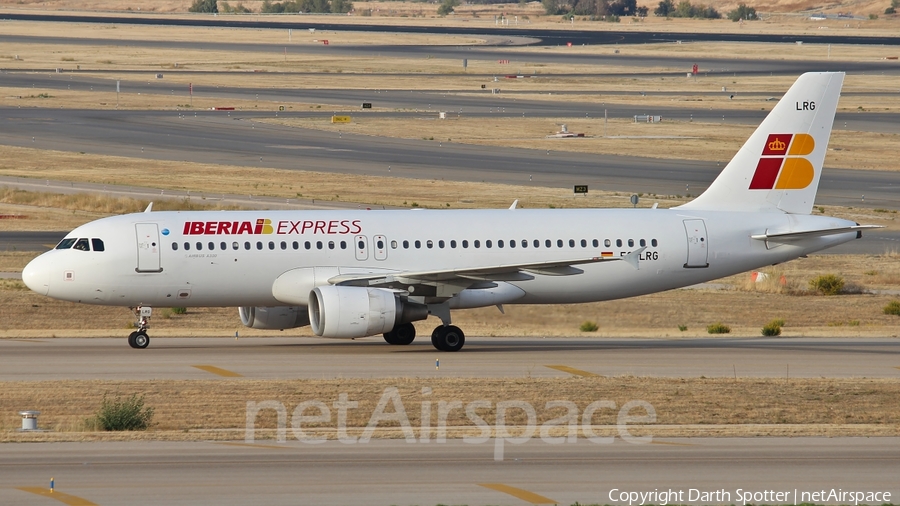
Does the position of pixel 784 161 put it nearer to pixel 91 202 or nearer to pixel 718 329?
pixel 718 329

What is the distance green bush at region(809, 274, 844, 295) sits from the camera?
A: 52.0m

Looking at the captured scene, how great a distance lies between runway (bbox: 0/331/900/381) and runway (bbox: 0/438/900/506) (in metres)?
8.96

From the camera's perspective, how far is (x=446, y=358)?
35.7 meters

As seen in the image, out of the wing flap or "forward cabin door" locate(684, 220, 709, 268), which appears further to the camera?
"forward cabin door" locate(684, 220, 709, 268)

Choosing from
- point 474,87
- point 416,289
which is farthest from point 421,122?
point 416,289

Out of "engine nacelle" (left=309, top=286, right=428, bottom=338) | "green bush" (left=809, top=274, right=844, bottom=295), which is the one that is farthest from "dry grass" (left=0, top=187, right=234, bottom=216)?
"engine nacelle" (left=309, top=286, right=428, bottom=338)

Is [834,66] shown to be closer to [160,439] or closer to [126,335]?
[126,335]

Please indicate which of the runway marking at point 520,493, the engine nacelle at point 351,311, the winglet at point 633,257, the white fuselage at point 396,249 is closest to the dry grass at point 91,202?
the white fuselage at point 396,249

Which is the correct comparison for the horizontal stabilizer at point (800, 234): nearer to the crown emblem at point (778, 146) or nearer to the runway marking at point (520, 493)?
the crown emblem at point (778, 146)

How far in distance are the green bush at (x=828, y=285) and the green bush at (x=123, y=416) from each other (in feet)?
109

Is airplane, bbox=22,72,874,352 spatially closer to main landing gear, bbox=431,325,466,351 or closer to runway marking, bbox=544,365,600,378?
main landing gear, bbox=431,325,466,351

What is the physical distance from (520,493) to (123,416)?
9.09 metres

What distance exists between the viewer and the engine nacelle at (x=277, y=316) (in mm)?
38281

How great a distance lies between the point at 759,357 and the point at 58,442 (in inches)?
787
